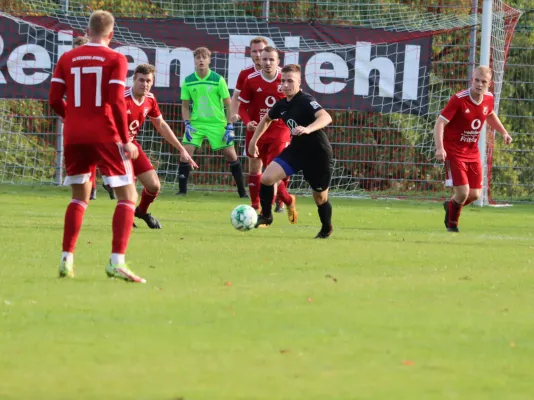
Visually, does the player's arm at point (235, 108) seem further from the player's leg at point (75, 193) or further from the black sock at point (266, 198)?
the player's leg at point (75, 193)

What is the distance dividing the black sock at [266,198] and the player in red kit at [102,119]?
147 inches

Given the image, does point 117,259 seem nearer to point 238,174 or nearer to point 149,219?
point 149,219

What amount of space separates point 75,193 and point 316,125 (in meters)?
3.26

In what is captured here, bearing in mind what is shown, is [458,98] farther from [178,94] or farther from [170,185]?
[170,185]

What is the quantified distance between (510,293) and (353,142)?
12.4 m

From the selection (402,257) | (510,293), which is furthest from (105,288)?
(402,257)

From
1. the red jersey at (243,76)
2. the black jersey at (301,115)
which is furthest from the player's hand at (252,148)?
the red jersey at (243,76)

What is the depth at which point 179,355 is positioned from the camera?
4.80 metres

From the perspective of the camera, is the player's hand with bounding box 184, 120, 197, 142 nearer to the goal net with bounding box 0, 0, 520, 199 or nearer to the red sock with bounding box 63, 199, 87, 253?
the goal net with bounding box 0, 0, 520, 199

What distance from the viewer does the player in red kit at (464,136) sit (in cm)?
1210

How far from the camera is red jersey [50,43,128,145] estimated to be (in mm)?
7184

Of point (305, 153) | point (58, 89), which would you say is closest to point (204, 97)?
point (305, 153)

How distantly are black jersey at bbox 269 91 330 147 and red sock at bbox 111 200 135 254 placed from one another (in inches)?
141

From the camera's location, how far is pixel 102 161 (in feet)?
24.0
